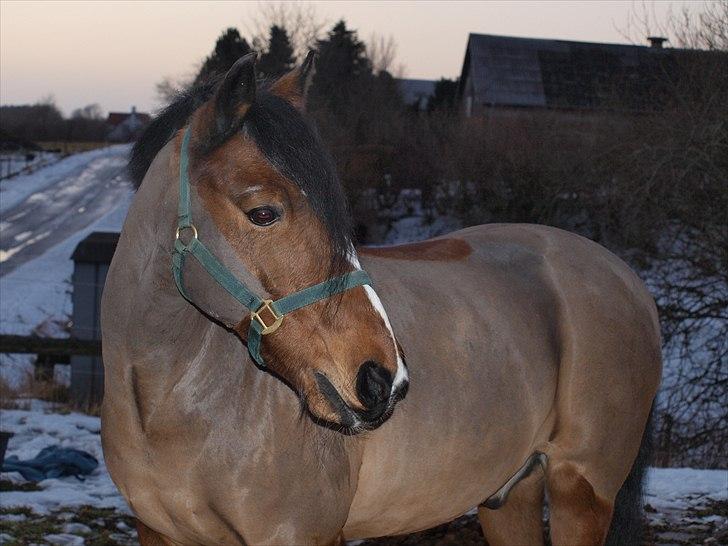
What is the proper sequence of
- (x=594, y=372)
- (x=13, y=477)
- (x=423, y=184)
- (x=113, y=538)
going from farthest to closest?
(x=423, y=184)
(x=13, y=477)
(x=113, y=538)
(x=594, y=372)

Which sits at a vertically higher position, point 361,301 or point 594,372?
point 361,301

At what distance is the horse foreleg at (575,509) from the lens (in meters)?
3.32

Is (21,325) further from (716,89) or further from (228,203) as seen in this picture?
(228,203)

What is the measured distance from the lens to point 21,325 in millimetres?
12703

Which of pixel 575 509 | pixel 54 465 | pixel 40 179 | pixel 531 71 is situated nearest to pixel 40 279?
pixel 54 465

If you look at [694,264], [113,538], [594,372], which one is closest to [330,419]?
[594,372]

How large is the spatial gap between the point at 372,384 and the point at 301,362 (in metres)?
0.18

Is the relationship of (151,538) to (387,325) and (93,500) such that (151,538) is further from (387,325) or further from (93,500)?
(93,500)

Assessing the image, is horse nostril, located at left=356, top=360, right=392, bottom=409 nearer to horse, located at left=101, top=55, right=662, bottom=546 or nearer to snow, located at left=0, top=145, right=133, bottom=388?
horse, located at left=101, top=55, right=662, bottom=546

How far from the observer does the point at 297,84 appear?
2482 mm

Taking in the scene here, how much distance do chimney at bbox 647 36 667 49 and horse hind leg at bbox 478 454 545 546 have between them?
26.7ft

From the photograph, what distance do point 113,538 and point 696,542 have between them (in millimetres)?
3108

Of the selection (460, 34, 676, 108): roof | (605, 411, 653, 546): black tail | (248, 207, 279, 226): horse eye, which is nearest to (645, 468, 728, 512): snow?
(605, 411, 653, 546): black tail

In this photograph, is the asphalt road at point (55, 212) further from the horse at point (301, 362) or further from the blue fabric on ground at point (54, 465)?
the horse at point (301, 362)
